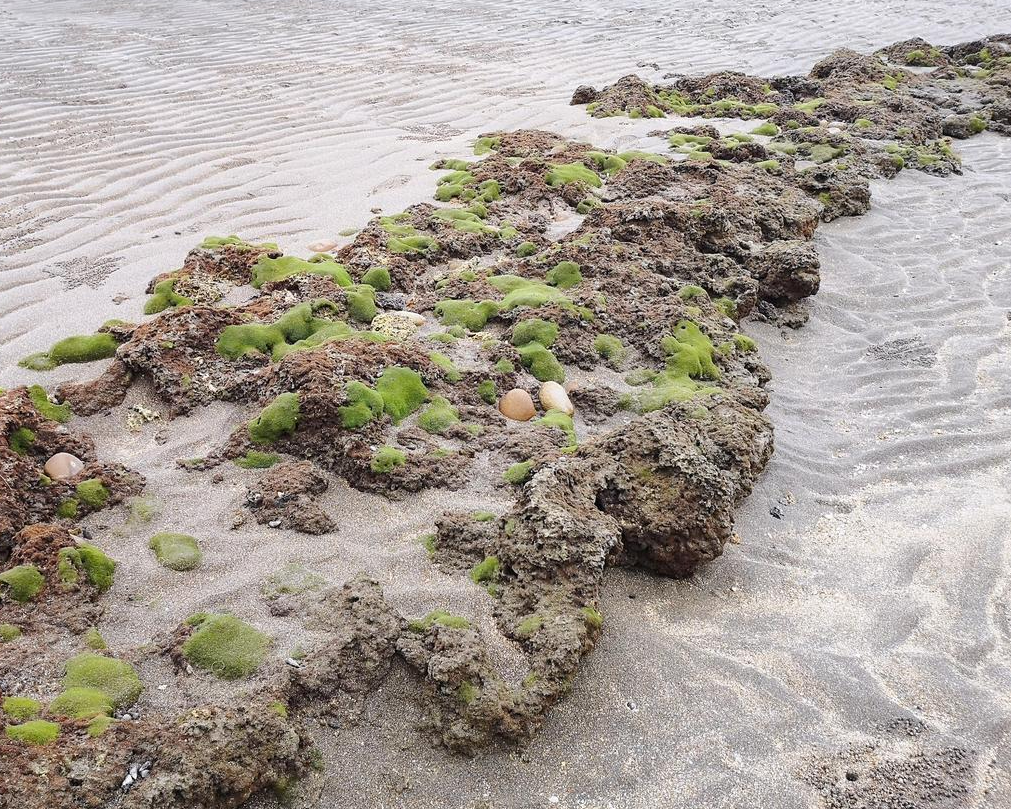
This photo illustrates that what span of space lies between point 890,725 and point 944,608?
2.45 feet

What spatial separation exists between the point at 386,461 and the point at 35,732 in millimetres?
1724

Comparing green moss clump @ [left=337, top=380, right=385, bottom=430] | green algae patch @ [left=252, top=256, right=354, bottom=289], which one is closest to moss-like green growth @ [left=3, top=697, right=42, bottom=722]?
green moss clump @ [left=337, top=380, right=385, bottom=430]

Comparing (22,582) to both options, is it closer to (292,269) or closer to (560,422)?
(560,422)

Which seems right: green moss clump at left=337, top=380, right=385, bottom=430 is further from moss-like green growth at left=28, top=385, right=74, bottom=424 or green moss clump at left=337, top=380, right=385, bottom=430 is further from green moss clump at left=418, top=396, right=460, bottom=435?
moss-like green growth at left=28, top=385, right=74, bottom=424

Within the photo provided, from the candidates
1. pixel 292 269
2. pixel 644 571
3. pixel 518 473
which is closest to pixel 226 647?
pixel 518 473

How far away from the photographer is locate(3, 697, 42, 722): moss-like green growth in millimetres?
2334

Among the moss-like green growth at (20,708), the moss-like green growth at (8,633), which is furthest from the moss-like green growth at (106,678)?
the moss-like green growth at (8,633)

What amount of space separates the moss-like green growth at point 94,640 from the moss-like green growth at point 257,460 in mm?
1081

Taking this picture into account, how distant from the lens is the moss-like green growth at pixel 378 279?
5.12 m

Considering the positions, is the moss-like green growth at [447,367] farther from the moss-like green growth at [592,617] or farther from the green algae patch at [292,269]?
the moss-like green growth at [592,617]

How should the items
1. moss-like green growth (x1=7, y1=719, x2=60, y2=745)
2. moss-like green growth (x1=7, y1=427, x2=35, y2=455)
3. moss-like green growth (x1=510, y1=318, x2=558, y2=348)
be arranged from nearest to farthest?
moss-like green growth (x1=7, y1=719, x2=60, y2=745), moss-like green growth (x1=7, y1=427, x2=35, y2=455), moss-like green growth (x1=510, y1=318, x2=558, y2=348)

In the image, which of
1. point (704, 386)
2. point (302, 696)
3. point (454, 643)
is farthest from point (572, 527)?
point (704, 386)

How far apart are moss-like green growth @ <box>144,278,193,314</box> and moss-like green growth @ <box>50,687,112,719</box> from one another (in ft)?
9.47

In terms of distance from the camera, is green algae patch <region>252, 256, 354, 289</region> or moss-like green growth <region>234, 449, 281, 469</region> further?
green algae patch <region>252, 256, 354, 289</region>
